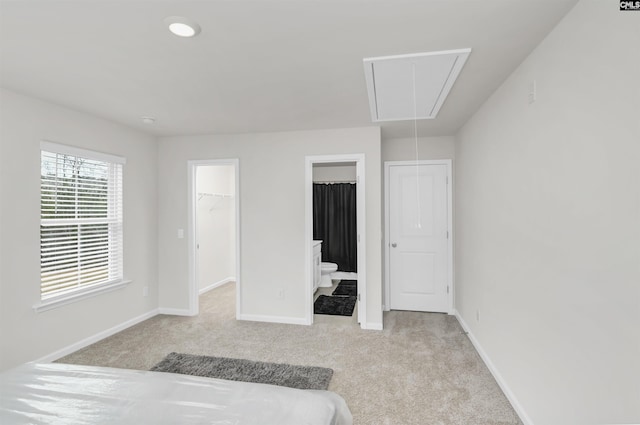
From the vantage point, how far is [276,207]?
3943 millimetres

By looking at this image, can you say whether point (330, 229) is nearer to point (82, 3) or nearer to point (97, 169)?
point (97, 169)

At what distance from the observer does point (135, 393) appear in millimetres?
1335

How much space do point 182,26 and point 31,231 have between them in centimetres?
238

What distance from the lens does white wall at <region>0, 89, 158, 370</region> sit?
2.54m

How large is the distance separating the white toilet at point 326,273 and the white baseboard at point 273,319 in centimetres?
162

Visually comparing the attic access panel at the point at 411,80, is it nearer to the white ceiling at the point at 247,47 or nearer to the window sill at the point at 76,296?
the white ceiling at the point at 247,47

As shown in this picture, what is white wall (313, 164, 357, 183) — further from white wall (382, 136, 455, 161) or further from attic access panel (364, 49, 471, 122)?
attic access panel (364, 49, 471, 122)

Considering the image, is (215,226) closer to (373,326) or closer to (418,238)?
(373,326)

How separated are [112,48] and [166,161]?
8.19 feet

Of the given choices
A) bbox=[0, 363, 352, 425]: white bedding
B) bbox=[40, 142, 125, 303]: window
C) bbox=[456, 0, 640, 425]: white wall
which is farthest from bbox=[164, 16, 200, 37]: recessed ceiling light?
bbox=[40, 142, 125, 303]: window

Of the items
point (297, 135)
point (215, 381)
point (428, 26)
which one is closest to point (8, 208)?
point (215, 381)

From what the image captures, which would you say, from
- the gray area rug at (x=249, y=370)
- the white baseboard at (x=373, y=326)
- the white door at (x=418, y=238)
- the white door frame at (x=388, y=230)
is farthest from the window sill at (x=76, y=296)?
the white door at (x=418, y=238)

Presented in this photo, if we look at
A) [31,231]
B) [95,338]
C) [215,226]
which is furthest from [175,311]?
[31,231]

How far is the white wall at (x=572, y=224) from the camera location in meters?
1.19
